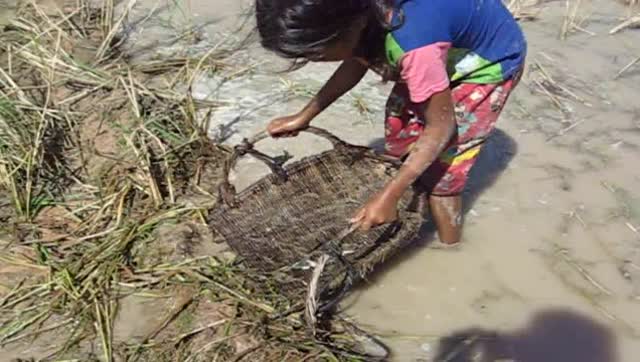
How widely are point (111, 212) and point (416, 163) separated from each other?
43.5 inches

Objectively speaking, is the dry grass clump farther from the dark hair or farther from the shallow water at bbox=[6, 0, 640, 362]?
the dark hair

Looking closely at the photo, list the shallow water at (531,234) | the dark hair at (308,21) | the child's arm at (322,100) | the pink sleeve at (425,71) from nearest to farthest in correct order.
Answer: the dark hair at (308,21)
the pink sleeve at (425,71)
the shallow water at (531,234)
the child's arm at (322,100)

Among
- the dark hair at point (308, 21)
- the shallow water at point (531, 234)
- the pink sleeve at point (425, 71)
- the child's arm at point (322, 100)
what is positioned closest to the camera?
the dark hair at point (308, 21)

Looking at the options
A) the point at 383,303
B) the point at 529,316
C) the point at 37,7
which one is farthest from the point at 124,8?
the point at 529,316

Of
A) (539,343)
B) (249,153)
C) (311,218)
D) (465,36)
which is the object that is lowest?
(539,343)

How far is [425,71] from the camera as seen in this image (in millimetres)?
2174

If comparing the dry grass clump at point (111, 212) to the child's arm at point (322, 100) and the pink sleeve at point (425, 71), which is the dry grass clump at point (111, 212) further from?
the pink sleeve at point (425, 71)

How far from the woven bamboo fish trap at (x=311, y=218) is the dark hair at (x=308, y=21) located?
0.56m

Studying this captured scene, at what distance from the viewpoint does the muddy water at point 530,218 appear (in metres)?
2.54

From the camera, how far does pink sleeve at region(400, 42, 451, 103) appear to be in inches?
85.4

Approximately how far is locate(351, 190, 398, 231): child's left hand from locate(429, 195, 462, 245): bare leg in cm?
53

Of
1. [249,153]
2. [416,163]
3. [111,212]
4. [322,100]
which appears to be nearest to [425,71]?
[416,163]

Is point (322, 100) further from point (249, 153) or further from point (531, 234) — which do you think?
point (531, 234)

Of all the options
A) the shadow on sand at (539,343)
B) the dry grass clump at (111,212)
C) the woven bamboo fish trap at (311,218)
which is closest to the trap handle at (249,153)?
the woven bamboo fish trap at (311,218)
